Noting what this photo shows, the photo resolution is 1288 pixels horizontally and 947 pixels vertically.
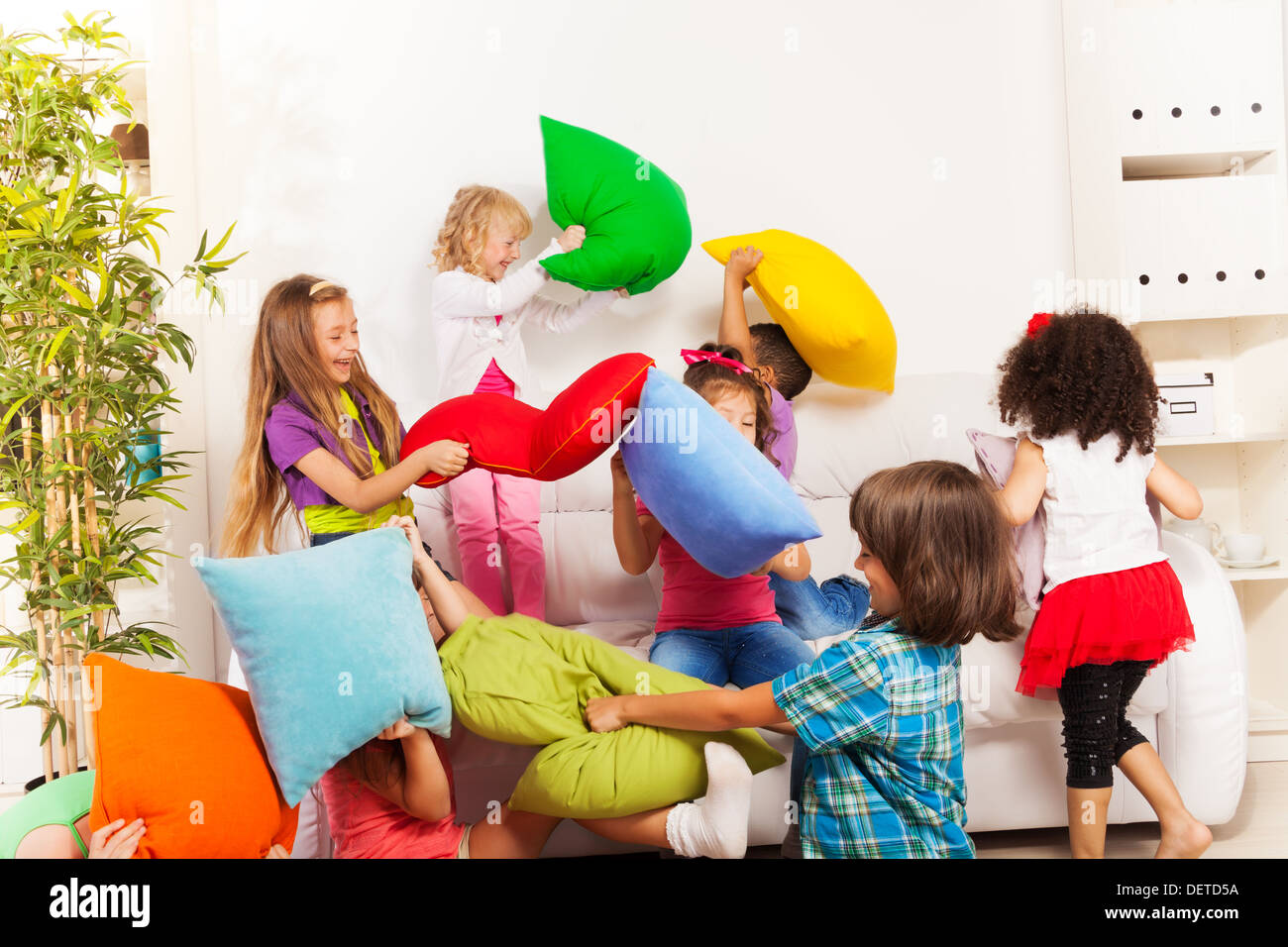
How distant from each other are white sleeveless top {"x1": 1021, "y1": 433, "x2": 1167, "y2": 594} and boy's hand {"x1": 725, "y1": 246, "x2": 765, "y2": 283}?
0.91 meters

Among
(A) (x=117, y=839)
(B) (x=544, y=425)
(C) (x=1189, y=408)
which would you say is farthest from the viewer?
(C) (x=1189, y=408)

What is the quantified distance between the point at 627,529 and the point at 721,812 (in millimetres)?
574

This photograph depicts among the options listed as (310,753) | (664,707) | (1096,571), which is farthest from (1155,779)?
(310,753)

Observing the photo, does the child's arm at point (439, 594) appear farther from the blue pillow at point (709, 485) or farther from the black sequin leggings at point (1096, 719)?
the black sequin leggings at point (1096, 719)

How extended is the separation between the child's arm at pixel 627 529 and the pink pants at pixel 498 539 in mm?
426

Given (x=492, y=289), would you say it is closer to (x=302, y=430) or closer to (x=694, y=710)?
(x=302, y=430)

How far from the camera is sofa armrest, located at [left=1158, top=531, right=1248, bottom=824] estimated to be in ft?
5.77

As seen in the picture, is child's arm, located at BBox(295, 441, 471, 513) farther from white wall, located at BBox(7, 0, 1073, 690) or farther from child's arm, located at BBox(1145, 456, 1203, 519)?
child's arm, located at BBox(1145, 456, 1203, 519)

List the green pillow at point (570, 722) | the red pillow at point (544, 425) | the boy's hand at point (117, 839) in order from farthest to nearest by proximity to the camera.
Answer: the red pillow at point (544, 425) → the green pillow at point (570, 722) → the boy's hand at point (117, 839)

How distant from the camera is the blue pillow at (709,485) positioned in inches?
55.7

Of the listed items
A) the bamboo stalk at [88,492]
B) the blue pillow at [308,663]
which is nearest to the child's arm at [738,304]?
the blue pillow at [308,663]

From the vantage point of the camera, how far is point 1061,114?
262 cm

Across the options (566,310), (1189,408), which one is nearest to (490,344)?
(566,310)

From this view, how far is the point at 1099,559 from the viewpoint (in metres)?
1.68
